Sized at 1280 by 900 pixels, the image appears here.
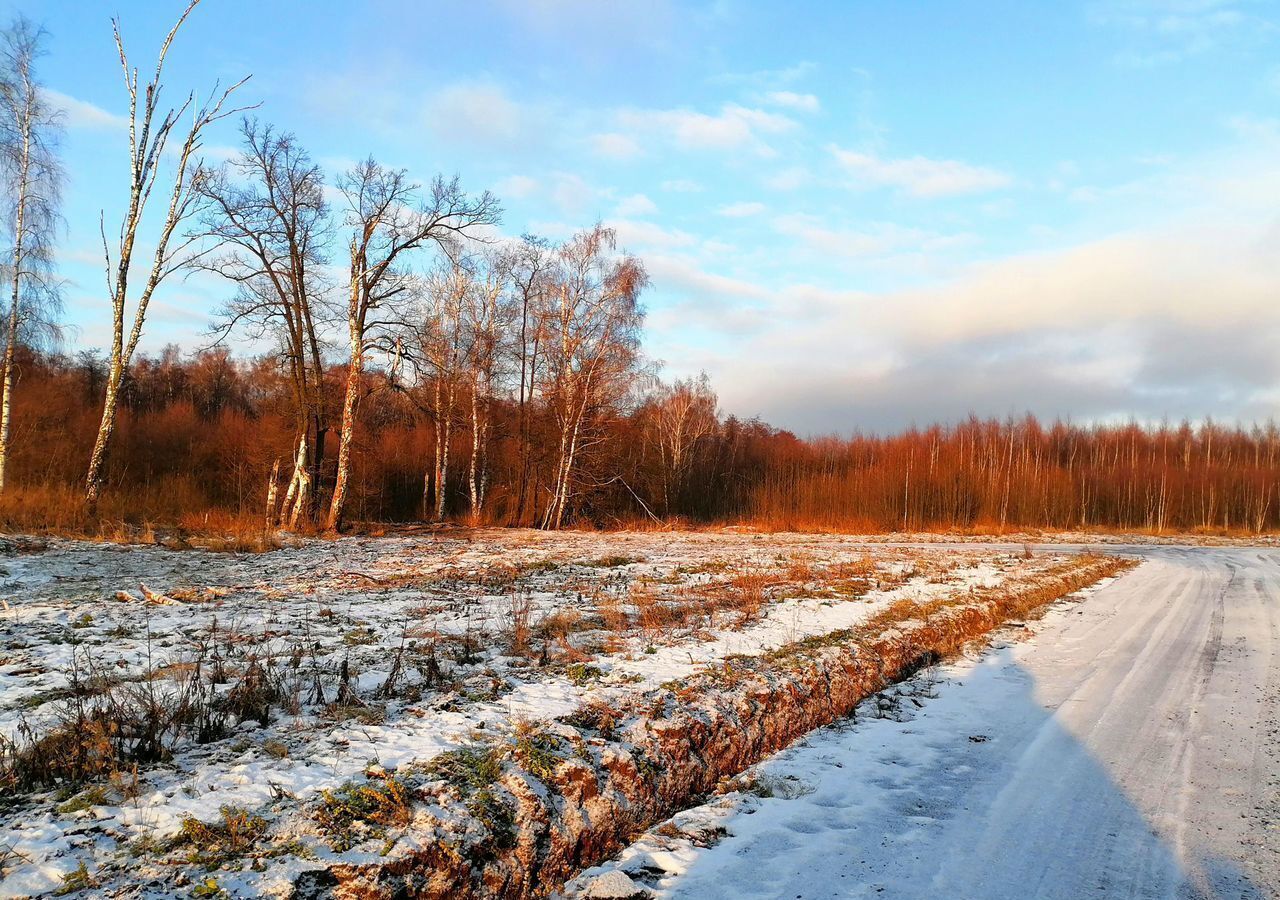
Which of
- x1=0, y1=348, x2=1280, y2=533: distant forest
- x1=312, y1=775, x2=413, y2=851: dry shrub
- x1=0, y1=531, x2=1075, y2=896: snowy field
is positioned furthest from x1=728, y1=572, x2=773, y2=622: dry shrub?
x1=0, y1=348, x2=1280, y2=533: distant forest

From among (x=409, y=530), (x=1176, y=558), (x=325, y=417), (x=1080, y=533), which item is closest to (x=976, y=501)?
(x=1080, y=533)

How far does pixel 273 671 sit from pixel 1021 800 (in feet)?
17.0

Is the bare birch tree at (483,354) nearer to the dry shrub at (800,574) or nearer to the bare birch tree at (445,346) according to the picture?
the bare birch tree at (445,346)

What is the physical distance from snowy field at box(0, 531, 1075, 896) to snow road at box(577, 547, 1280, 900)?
143cm

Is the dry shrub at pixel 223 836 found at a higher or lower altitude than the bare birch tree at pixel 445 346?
lower

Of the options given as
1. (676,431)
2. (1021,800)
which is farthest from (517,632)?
(676,431)

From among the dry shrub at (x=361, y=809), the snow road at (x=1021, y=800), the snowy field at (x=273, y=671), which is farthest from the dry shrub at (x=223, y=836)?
the snow road at (x=1021, y=800)

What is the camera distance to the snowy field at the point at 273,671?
3.11 m

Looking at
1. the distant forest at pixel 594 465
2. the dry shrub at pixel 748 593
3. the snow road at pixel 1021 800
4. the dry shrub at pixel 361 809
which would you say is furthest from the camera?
Result: the distant forest at pixel 594 465

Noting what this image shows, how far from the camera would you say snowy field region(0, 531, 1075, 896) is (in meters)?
3.11

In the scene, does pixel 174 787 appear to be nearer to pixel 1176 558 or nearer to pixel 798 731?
pixel 798 731

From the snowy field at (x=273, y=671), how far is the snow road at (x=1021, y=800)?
4.68 ft

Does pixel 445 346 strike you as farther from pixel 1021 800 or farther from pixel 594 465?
pixel 1021 800

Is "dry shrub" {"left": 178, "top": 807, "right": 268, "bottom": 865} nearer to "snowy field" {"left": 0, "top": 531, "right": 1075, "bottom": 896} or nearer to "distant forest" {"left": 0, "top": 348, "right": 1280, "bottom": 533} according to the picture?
"snowy field" {"left": 0, "top": 531, "right": 1075, "bottom": 896}
